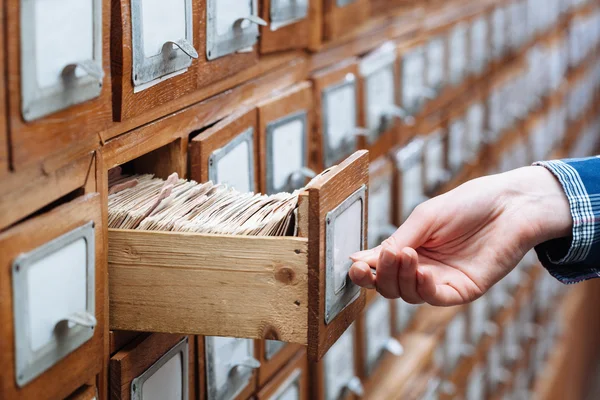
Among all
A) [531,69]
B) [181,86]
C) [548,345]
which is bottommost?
[548,345]

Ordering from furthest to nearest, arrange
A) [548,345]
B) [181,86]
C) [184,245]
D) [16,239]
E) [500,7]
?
[548,345], [500,7], [181,86], [184,245], [16,239]

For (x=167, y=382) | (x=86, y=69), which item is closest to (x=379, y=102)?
(x=167, y=382)

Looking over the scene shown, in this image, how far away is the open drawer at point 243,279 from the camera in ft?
3.20

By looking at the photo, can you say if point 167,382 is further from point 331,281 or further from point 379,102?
point 379,102

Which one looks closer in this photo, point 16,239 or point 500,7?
point 16,239

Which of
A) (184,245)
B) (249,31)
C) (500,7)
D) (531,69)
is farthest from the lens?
(531,69)

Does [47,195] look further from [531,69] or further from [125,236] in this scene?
[531,69]

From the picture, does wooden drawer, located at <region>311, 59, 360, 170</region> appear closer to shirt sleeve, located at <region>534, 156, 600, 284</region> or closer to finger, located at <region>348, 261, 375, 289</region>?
shirt sleeve, located at <region>534, 156, 600, 284</region>

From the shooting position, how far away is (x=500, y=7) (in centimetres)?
301

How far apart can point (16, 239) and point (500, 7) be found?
245cm

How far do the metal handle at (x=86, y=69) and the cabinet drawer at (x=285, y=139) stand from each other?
0.51 m

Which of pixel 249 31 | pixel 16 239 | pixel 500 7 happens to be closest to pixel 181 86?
pixel 249 31

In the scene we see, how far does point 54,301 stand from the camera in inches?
35.0

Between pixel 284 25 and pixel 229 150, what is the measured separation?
1.00ft
